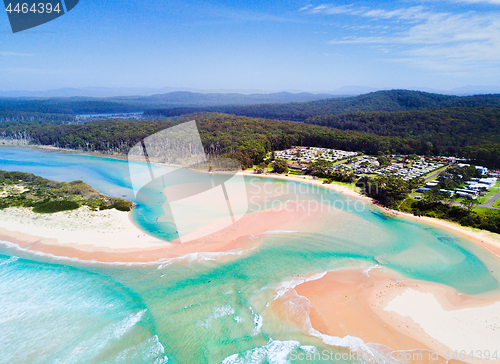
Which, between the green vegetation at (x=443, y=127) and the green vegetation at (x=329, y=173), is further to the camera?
the green vegetation at (x=443, y=127)

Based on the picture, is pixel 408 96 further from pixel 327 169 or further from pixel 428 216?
pixel 428 216

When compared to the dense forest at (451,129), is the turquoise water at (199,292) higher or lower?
lower

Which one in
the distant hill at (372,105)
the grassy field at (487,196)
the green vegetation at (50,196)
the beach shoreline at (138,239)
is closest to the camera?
the beach shoreline at (138,239)

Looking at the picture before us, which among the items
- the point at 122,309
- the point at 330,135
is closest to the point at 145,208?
the point at 122,309

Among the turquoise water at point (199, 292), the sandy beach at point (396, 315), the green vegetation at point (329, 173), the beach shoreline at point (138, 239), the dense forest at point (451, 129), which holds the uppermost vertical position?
the dense forest at point (451, 129)

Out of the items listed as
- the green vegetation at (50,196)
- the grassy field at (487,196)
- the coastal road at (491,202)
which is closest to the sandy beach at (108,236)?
the green vegetation at (50,196)

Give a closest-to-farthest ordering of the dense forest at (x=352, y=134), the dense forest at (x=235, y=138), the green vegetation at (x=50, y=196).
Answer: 1. the green vegetation at (x=50, y=196)
2. the dense forest at (x=352, y=134)
3. the dense forest at (x=235, y=138)

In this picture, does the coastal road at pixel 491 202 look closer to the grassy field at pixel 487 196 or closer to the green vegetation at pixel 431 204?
the grassy field at pixel 487 196
